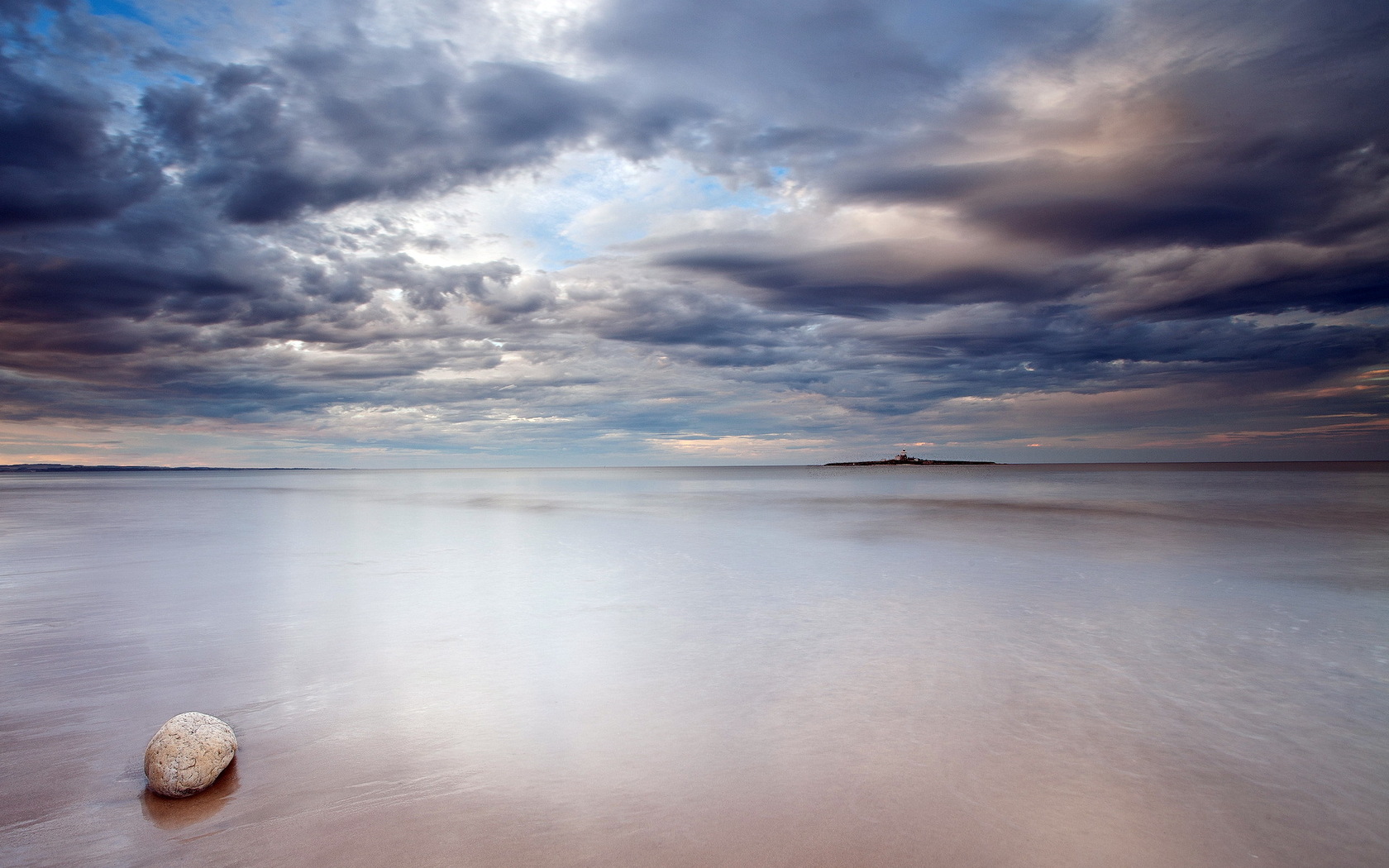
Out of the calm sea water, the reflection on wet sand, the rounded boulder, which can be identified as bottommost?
the calm sea water

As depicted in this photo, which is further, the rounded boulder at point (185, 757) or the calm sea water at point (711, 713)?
the rounded boulder at point (185, 757)

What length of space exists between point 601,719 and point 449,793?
1.64m

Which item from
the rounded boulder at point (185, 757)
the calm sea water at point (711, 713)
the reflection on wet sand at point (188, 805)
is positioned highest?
the rounded boulder at point (185, 757)

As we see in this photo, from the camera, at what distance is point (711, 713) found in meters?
6.04

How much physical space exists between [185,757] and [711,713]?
3.69m

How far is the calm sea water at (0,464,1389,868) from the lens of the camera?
3977 millimetres

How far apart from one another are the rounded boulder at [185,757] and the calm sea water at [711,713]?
0.11 m

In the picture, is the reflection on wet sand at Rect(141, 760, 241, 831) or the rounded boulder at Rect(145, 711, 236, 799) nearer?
the reflection on wet sand at Rect(141, 760, 241, 831)

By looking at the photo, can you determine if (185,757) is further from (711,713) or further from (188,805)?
(711,713)

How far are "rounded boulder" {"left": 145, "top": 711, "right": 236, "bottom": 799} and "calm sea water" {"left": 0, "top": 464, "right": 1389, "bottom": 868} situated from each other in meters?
0.11

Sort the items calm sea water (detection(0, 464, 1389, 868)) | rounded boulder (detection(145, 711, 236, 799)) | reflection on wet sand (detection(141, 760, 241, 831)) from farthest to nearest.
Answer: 1. rounded boulder (detection(145, 711, 236, 799))
2. reflection on wet sand (detection(141, 760, 241, 831))
3. calm sea water (detection(0, 464, 1389, 868))

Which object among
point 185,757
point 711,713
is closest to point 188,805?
point 185,757

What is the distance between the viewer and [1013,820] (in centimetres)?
414

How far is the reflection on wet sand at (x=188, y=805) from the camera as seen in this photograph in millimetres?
4105
